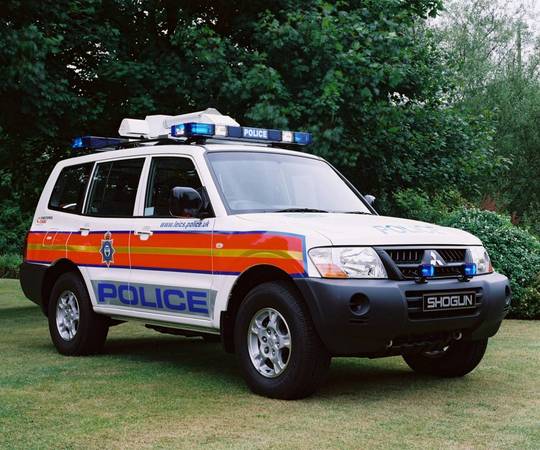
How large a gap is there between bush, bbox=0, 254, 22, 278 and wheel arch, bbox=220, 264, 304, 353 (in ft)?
58.6

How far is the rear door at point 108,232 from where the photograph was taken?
815cm

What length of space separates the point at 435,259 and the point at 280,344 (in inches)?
51.7

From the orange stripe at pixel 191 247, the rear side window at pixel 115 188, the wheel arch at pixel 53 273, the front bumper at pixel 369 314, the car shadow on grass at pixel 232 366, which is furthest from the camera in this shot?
the wheel arch at pixel 53 273

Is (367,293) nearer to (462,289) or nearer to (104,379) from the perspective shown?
(462,289)

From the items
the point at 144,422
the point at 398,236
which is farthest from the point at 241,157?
the point at 144,422

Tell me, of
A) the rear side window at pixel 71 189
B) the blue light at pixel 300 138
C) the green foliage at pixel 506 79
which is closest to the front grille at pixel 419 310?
the blue light at pixel 300 138

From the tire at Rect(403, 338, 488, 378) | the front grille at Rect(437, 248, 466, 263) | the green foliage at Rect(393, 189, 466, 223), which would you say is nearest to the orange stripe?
the front grille at Rect(437, 248, 466, 263)

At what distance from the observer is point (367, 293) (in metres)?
6.10

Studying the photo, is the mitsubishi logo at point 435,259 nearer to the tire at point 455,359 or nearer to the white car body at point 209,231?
the white car body at point 209,231

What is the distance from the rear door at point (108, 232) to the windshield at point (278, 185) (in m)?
1.14

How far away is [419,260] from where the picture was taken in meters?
6.48

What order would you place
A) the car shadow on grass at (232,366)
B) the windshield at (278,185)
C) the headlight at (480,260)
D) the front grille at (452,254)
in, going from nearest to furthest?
the front grille at (452,254), the headlight at (480,260), the car shadow on grass at (232,366), the windshield at (278,185)

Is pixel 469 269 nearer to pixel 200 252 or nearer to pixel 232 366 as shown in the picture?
pixel 200 252

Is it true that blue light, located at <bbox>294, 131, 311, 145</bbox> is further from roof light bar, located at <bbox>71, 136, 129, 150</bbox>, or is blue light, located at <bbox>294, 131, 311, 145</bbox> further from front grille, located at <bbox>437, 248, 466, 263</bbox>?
front grille, located at <bbox>437, 248, 466, 263</bbox>
